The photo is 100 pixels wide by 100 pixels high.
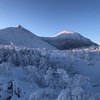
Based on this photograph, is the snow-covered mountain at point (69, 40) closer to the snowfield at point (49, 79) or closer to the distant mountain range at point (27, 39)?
the distant mountain range at point (27, 39)

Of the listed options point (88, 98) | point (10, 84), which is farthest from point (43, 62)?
→ point (88, 98)

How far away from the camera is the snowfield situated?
21.5 ft

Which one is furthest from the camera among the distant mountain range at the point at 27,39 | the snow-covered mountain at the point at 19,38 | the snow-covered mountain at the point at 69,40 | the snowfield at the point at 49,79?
the snow-covered mountain at the point at 69,40

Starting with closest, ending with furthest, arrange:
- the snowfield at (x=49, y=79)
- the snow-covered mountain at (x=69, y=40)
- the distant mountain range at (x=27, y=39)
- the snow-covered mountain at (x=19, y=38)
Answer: the snowfield at (x=49, y=79) < the distant mountain range at (x=27, y=39) < the snow-covered mountain at (x=19, y=38) < the snow-covered mountain at (x=69, y=40)

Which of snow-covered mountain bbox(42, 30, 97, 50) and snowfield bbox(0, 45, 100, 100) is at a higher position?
snow-covered mountain bbox(42, 30, 97, 50)

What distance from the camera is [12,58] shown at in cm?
1563

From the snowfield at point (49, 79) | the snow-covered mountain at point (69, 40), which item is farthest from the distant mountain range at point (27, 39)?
the snowfield at point (49, 79)

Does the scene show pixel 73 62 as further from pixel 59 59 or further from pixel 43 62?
pixel 43 62

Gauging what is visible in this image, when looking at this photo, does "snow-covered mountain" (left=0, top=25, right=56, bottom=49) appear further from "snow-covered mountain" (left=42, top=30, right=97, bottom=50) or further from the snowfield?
the snowfield

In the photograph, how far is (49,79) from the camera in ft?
34.8

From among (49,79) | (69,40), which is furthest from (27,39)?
(49,79)

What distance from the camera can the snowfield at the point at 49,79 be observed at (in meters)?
6.55

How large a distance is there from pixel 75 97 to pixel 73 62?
11.5 meters

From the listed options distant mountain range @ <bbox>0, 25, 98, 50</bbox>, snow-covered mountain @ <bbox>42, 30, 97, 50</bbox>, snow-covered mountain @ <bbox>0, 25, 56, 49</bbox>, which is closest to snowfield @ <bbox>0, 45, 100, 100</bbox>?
distant mountain range @ <bbox>0, 25, 98, 50</bbox>
